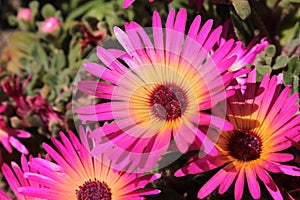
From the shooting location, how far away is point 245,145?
1568mm

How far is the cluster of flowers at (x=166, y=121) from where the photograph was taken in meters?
1.42

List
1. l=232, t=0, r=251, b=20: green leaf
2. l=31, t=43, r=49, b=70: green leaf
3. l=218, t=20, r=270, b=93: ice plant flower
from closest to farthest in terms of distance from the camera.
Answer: l=232, t=0, r=251, b=20: green leaf
l=218, t=20, r=270, b=93: ice plant flower
l=31, t=43, r=49, b=70: green leaf

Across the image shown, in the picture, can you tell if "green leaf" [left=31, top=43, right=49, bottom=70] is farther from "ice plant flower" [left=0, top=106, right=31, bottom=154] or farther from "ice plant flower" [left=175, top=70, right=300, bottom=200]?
"ice plant flower" [left=175, top=70, right=300, bottom=200]

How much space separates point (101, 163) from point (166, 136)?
0.25 meters

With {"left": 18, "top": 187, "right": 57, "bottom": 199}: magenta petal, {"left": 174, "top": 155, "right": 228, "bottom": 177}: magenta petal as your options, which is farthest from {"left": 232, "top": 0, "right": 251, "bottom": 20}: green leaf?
{"left": 18, "top": 187, "right": 57, "bottom": 199}: magenta petal

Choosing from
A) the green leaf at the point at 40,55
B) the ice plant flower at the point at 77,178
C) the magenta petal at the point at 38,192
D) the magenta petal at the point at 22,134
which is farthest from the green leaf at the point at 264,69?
the green leaf at the point at 40,55

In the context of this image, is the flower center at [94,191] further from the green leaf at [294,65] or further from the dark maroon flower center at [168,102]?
the green leaf at [294,65]

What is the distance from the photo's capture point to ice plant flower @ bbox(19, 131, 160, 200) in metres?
1.50

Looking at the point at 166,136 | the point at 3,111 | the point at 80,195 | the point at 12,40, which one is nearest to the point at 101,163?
the point at 80,195

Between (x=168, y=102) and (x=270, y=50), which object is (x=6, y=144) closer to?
(x=168, y=102)

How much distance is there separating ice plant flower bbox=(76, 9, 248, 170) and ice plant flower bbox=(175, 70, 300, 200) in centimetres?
10

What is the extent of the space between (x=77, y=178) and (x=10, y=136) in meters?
0.55

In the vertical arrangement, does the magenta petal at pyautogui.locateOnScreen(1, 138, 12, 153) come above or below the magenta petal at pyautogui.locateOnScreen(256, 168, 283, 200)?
above

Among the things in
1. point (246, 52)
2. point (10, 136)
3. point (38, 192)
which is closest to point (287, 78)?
point (246, 52)
